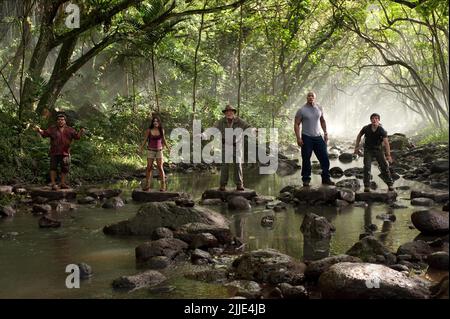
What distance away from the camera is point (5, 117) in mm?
16172

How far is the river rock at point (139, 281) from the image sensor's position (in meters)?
5.88

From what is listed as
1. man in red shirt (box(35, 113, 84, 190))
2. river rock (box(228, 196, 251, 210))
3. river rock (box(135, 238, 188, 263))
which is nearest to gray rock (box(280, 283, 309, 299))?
river rock (box(135, 238, 188, 263))

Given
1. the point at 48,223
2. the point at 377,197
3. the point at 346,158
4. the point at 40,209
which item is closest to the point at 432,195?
the point at 377,197

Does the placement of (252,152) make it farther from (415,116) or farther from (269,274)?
(415,116)

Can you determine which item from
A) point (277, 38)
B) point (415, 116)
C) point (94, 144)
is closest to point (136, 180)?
point (94, 144)

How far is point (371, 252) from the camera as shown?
6.86 m

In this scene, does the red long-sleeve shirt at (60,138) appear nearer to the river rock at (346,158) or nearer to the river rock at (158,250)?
the river rock at (158,250)

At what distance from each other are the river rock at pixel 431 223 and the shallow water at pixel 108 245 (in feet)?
0.71

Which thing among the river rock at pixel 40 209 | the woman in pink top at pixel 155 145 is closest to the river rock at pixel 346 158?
the woman in pink top at pixel 155 145

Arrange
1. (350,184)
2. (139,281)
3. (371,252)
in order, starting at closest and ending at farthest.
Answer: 1. (139,281)
2. (371,252)
3. (350,184)

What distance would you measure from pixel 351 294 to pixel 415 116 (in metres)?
94.2

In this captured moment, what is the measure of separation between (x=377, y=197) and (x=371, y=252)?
5561 mm

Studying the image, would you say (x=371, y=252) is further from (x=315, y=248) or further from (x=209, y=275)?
(x=209, y=275)

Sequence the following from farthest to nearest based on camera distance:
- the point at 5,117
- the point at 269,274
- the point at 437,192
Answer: the point at 5,117 < the point at 437,192 < the point at 269,274
